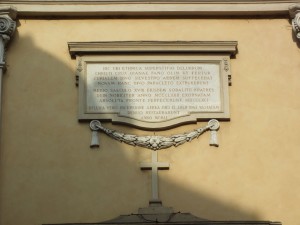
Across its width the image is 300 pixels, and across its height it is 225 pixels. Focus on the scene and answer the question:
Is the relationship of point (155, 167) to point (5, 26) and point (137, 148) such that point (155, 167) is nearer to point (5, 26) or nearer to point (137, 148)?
point (137, 148)

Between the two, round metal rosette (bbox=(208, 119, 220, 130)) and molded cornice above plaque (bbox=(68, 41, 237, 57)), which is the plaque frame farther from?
round metal rosette (bbox=(208, 119, 220, 130))

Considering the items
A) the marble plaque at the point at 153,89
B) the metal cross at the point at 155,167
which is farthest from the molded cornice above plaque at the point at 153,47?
the metal cross at the point at 155,167

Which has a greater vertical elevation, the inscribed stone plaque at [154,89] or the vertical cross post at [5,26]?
the vertical cross post at [5,26]

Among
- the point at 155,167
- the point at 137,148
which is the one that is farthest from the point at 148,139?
the point at 155,167

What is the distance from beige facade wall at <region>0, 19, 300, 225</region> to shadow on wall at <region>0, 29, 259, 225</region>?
0.01m

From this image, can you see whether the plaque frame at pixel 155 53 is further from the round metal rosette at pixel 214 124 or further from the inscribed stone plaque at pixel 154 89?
the round metal rosette at pixel 214 124

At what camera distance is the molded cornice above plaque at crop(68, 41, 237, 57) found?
9.14 metres

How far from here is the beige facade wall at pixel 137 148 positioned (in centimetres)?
862

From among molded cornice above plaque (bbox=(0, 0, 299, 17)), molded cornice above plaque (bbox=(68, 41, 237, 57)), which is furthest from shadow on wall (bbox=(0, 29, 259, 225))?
molded cornice above plaque (bbox=(0, 0, 299, 17))

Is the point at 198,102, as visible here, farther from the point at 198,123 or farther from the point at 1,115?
the point at 1,115

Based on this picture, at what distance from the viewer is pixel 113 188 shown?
28.5 feet

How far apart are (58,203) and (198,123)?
1.69 m

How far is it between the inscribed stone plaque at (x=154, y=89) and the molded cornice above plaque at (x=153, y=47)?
0.08 metres

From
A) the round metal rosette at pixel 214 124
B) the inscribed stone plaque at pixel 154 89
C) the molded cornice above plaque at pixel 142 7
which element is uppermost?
the molded cornice above plaque at pixel 142 7
